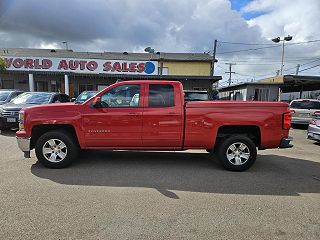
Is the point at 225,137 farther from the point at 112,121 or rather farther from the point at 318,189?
the point at 112,121

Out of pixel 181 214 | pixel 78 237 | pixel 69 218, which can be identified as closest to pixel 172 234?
pixel 181 214

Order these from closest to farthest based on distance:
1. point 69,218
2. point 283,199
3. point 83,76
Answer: point 69,218 → point 283,199 → point 83,76

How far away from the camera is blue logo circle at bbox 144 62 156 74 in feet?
79.9

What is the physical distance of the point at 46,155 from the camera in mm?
5594

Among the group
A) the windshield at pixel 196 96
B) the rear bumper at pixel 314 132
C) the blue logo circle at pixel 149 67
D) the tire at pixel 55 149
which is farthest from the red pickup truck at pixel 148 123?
the blue logo circle at pixel 149 67

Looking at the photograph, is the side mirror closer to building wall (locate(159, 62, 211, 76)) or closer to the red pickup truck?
the red pickup truck

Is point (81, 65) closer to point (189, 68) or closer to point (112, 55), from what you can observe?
point (112, 55)

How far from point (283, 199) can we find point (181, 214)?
5.96ft

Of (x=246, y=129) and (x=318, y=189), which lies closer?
(x=318, y=189)

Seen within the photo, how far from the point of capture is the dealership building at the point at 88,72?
23453mm

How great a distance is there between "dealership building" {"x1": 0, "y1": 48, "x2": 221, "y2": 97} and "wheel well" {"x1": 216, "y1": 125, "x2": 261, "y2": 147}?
17615 mm

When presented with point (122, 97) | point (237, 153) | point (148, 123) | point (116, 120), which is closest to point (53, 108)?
point (116, 120)

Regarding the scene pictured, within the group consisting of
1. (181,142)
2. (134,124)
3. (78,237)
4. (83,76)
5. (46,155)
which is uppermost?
(83,76)

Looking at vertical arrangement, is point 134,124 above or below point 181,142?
above
